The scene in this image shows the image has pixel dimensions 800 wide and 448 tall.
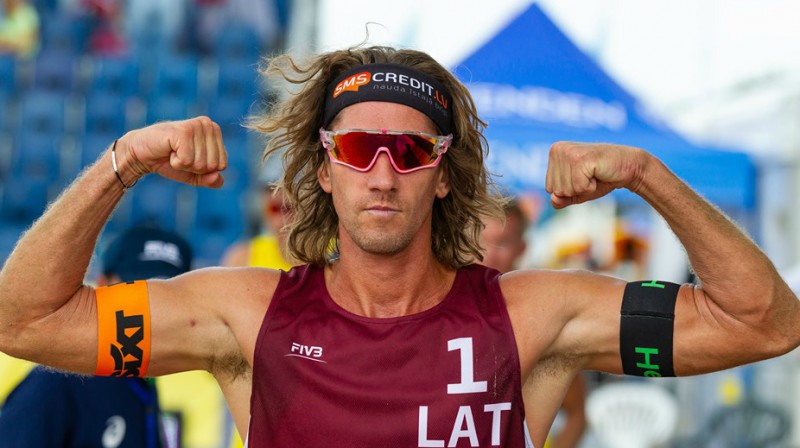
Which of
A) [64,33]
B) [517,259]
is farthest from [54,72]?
[517,259]

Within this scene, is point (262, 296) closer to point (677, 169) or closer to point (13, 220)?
point (677, 169)

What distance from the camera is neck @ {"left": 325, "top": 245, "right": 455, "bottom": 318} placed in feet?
9.70

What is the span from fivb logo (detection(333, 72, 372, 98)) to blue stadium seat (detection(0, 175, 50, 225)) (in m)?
9.45

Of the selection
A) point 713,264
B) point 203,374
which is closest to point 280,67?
point 713,264

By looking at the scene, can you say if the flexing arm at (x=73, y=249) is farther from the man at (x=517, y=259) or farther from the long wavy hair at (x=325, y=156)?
the man at (x=517, y=259)

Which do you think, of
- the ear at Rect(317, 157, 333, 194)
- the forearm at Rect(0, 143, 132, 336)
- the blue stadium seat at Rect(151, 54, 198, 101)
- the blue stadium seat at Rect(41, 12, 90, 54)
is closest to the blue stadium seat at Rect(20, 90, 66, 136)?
the blue stadium seat at Rect(41, 12, 90, 54)

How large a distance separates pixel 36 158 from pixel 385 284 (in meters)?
10.3

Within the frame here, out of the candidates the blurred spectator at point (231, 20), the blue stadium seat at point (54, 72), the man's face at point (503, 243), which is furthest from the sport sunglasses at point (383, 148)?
the blurred spectator at point (231, 20)

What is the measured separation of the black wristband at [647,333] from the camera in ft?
9.25

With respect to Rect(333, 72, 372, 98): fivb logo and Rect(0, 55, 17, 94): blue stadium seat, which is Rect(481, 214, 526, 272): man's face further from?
Rect(0, 55, 17, 94): blue stadium seat

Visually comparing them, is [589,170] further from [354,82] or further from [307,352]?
[307,352]

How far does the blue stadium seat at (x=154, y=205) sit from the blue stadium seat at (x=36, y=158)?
107 centimetres

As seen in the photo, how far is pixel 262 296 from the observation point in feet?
9.63

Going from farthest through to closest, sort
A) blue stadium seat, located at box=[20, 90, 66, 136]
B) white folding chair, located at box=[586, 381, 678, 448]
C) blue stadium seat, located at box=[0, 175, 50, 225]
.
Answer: blue stadium seat, located at box=[20, 90, 66, 136]
blue stadium seat, located at box=[0, 175, 50, 225]
white folding chair, located at box=[586, 381, 678, 448]
